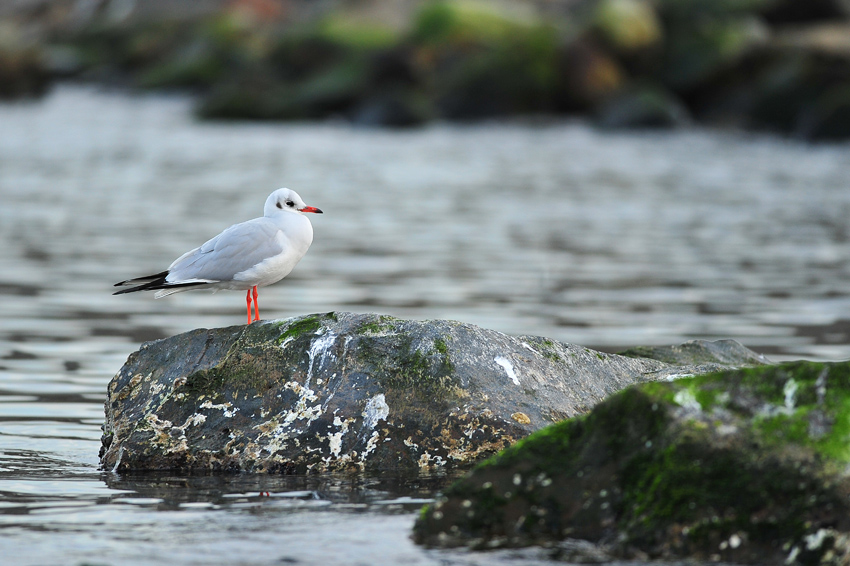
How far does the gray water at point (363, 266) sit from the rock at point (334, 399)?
0.73ft

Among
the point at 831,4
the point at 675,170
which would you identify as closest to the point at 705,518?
the point at 675,170

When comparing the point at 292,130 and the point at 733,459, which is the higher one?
the point at 292,130

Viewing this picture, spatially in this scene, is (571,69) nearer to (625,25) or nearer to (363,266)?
(625,25)

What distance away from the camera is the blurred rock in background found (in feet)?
121

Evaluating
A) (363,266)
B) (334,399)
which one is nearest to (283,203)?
(334,399)

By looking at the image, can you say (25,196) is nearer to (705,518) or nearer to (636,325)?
(636,325)

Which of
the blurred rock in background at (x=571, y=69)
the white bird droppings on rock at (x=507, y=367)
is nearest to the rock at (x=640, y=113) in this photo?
the blurred rock in background at (x=571, y=69)

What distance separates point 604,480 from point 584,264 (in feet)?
35.4

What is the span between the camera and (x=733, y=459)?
506 centimetres

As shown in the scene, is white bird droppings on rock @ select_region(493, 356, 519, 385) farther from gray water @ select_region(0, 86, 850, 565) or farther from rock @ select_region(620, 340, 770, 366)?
rock @ select_region(620, 340, 770, 366)

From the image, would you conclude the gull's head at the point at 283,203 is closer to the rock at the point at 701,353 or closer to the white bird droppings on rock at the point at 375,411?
the white bird droppings on rock at the point at 375,411

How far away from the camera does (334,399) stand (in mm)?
6805

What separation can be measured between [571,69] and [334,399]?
3515cm

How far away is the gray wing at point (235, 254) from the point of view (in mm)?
6949
